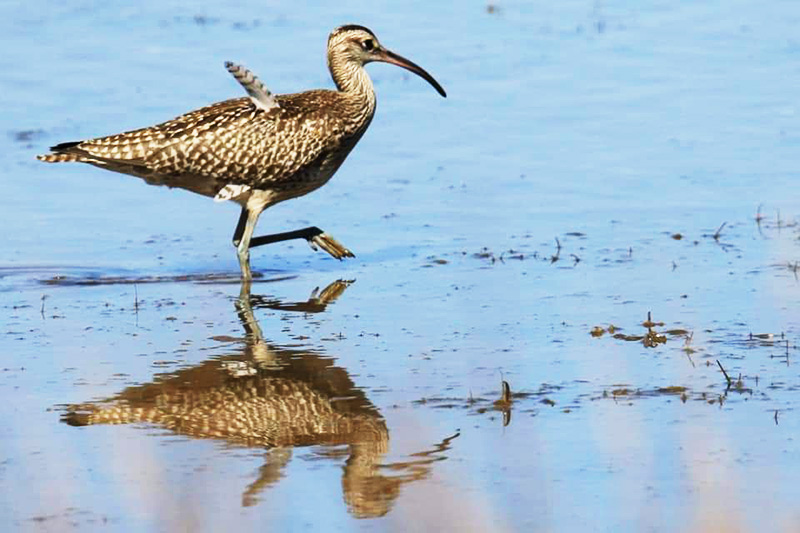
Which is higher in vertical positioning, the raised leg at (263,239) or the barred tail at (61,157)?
the barred tail at (61,157)

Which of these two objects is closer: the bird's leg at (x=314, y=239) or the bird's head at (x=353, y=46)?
the bird's leg at (x=314, y=239)

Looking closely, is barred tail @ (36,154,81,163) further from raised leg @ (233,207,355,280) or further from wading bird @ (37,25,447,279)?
raised leg @ (233,207,355,280)

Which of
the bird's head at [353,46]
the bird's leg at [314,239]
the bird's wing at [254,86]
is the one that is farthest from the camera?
→ the bird's head at [353,46]

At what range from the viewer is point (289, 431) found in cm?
796

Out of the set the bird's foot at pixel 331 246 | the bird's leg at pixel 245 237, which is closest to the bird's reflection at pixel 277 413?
the bird's leg at pixel 245 237

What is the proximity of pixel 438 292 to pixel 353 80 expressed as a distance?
2.00 metres

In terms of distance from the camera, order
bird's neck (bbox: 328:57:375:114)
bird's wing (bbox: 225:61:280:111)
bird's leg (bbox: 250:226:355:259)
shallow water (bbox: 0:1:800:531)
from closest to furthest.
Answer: shallow water (bbox: 0:1:800:531)
bird's wing (bbox: 225:61:280:111)
bird's leg (bbox: 250:226:355:259)
bird's neck (bbox: 328:57:375:114)

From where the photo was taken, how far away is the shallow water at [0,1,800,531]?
7176 mm

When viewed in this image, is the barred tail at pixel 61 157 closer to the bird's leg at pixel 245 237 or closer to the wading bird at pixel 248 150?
the wading bird at pixel 248 150

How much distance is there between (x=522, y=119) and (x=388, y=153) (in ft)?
4.47

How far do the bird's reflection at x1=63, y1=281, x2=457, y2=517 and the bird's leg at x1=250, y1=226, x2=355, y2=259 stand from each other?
78.1 inches

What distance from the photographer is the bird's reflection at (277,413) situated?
7270 mm

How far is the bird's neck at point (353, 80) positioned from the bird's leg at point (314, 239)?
34.7 inches

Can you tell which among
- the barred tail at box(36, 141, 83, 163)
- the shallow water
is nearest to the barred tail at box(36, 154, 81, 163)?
the barred tail at box(36, 141, 83, 163)
